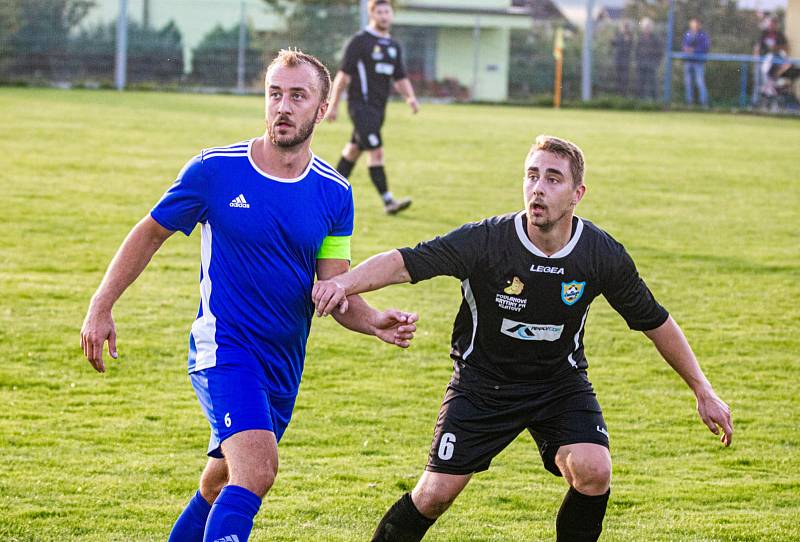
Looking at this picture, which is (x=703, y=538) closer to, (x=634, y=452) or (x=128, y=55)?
(x=634, y=452)

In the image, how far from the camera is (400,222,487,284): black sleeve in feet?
15.8

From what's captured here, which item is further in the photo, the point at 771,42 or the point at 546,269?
the point at 771,42

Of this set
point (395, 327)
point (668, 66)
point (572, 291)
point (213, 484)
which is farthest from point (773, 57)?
point (213, 484)

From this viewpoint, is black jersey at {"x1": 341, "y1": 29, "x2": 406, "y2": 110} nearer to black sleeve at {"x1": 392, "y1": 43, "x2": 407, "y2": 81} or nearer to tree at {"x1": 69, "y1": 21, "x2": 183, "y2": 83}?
black sleeve at {"x1": 392, "y1": 43, "x2": 407, "y2": 81}

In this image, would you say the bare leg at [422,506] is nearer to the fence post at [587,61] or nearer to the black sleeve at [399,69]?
the black sleeve at [399,69]

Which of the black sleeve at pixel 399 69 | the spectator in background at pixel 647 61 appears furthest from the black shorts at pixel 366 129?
the spectator in background at pixel 647 61

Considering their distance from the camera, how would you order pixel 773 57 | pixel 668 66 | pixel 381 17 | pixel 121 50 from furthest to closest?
pixel 668 66 < pixel 773 57 < pixel 121 50 < pixel 381 17

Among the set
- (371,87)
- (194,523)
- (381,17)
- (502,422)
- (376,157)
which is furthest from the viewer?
(371,87)

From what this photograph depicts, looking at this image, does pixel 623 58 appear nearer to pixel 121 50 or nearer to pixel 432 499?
pixel 121 50

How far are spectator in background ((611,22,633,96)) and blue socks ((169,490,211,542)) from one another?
3501 centimetres

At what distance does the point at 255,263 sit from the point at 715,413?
1928 millimetres

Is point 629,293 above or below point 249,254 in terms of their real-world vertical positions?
below

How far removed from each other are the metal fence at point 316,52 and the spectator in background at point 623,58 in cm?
3

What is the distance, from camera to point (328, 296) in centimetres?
452
